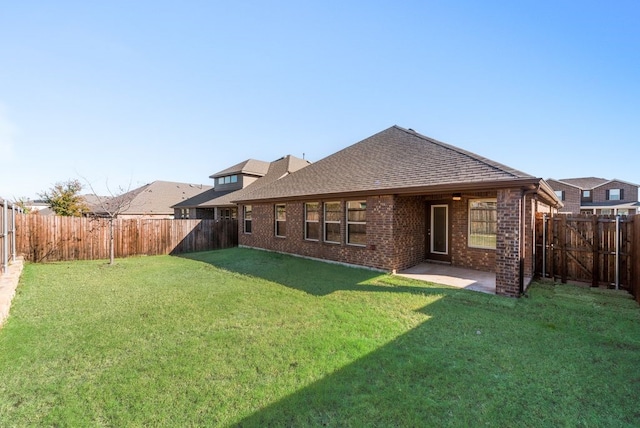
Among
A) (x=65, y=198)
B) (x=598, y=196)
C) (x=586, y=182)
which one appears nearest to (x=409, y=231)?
(x=65, y=198)

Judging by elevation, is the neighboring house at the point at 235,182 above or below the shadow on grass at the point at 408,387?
above

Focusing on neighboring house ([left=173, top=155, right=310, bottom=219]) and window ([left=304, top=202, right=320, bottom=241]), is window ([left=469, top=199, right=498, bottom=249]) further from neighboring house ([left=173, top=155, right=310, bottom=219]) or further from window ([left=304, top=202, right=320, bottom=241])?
neighboring house ([left=173, top=155, right=310, bottom=219])

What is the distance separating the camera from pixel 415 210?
32.6 feet

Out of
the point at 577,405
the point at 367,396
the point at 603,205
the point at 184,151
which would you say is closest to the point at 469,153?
the point at 577,405

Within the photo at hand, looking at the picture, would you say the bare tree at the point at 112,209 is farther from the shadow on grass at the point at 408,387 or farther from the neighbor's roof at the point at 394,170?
the shadow on grass at the point at 408,387

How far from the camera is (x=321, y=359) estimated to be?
3781 mm

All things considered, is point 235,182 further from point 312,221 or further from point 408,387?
point 408,387

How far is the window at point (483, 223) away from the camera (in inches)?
351

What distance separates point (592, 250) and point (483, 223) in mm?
2638

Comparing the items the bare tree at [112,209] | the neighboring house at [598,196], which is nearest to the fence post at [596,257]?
the bare tree at [112,209]

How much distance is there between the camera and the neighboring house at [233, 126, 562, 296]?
22.3 ft

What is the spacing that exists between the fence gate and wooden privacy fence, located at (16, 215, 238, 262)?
15.4 metres

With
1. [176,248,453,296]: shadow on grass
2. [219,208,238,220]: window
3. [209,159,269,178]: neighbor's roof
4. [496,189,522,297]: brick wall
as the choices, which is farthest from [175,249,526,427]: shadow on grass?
[209,159,269,178]: neighbor's roof

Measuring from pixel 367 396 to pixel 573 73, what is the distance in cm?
1331
